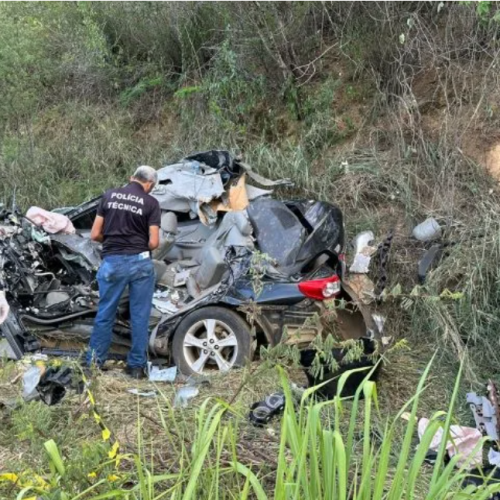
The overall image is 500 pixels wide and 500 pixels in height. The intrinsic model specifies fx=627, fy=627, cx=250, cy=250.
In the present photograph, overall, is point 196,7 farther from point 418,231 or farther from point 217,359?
point 217,359

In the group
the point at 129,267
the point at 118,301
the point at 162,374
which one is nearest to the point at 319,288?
the point at 162,374

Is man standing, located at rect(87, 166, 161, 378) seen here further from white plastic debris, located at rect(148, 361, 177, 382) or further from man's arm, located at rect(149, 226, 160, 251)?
white plastic debris, located at rect(148, 361, 177, 382)

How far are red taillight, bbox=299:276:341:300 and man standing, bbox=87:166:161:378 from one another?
4.58ft

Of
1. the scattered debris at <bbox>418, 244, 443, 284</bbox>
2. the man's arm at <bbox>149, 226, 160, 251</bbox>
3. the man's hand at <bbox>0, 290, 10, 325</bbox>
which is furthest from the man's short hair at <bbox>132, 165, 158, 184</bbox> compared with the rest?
the scattered debris at <bbox>418, 244, 443, 284</bbox>

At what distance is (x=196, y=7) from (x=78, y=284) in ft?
21.3

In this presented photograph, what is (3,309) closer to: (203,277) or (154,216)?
(154,216)

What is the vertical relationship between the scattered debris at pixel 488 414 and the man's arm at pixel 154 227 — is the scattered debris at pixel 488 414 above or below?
below

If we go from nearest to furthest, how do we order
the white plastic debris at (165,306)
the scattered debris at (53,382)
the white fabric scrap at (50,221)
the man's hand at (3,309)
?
the scattered debris at (53,382), the man's hand at (3,309), the white plastic debris at (165,306), the white fabric scrap at (50,221)

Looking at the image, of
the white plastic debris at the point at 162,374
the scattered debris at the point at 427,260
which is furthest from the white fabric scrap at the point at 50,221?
the scattered debris at the point at 427,260

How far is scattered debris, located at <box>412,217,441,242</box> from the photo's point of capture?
21.9 feet

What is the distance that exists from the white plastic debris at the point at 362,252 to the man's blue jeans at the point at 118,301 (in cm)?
214

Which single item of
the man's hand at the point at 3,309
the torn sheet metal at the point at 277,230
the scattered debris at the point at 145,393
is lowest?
the scattered debris at the point at 145,393

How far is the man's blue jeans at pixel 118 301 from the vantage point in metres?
5.48

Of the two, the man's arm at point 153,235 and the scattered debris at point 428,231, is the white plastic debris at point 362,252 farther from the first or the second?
the man's arm at point 153,235
